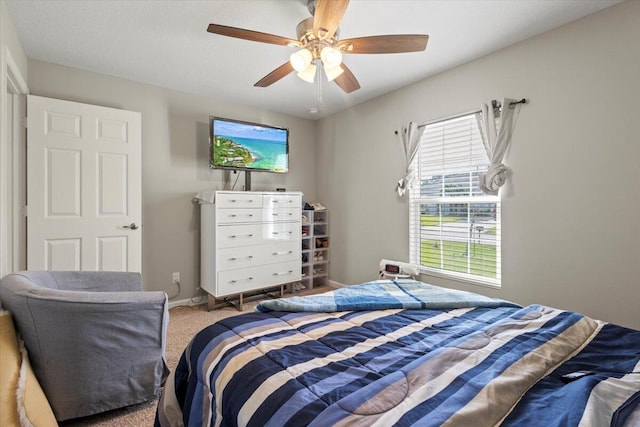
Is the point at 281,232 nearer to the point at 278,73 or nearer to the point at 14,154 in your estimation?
the point at 278,73

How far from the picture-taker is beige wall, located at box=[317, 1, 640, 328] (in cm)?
199

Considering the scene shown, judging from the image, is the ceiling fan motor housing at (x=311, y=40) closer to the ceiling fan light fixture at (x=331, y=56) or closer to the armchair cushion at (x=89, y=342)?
the ceiling fan light fixture at (x=331, y=56)

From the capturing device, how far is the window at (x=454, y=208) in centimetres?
272

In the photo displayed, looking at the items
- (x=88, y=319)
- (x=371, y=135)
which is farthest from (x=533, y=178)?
(x=88, y=319)

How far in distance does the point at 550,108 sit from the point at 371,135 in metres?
1.83

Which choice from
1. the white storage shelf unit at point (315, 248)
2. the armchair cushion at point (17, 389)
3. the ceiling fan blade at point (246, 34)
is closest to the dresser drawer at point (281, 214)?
the white storage shelf unit at point (315, 248)

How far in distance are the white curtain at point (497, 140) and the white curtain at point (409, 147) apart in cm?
72

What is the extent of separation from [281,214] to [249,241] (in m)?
0.53

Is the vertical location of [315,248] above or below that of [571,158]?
below

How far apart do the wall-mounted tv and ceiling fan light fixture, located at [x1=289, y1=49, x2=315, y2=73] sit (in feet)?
5.66

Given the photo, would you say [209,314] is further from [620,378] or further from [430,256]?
[620,378]

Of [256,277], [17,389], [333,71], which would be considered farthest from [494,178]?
[17,389]

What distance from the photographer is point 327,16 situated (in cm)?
165

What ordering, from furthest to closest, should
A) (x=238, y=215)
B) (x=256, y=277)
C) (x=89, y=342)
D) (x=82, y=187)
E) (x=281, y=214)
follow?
(x=281, y=214) → (x=256, y=277) → (x=238, y=215) → (x=82, y=187) → (x=89, y=342)
